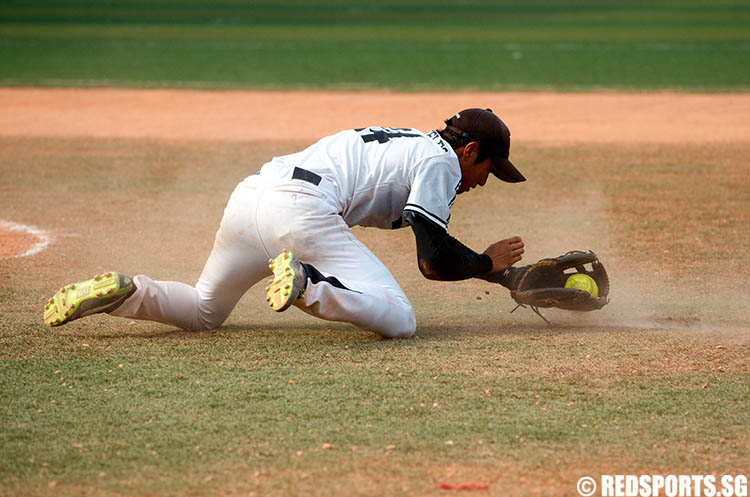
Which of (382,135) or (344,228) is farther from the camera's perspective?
(382,135)

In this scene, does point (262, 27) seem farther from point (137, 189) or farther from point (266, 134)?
point (137, 189)

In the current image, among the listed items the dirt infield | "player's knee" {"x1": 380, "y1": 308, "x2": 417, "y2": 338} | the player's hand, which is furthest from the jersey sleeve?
the dirt infield

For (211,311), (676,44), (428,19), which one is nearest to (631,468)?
(211,311)

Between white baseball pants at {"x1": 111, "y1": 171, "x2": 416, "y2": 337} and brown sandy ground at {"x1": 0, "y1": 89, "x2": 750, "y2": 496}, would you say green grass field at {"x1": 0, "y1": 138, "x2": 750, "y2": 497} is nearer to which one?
brown sandy ground at {"x1": 0, "y1": 89, "x2": 750, "y2": 496}

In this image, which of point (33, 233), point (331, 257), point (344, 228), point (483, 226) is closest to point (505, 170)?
point (344, 228)

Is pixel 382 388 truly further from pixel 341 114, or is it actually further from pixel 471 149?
pixel 341 114

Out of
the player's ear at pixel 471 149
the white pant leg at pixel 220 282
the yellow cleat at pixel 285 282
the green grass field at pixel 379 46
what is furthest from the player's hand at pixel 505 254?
the green grass field at pixel 379 46

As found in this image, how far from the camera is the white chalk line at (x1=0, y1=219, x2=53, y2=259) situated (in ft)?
22.5

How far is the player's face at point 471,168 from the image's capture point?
4695 mm

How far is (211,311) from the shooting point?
495cm

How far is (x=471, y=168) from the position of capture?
4.75 meters

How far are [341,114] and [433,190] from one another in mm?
9030

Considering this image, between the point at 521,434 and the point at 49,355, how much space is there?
6.99ft

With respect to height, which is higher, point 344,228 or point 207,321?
point 344,228
